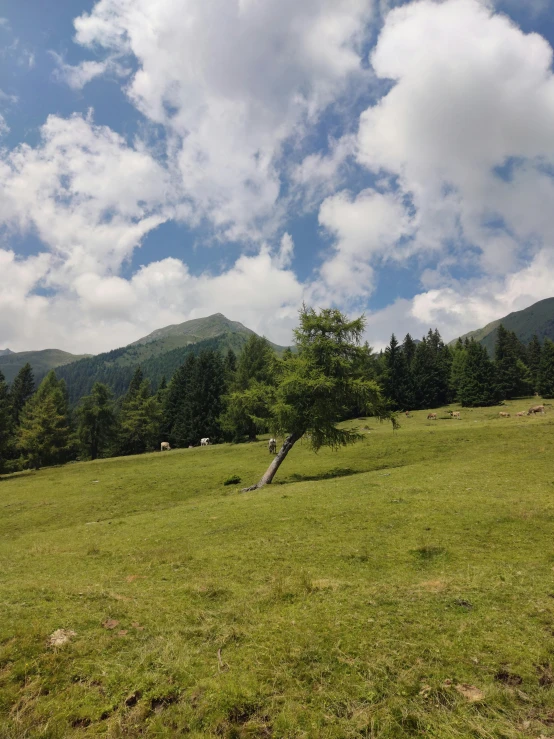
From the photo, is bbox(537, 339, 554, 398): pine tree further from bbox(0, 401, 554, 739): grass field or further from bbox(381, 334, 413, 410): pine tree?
bbox(0, 401, 554, 739): grass field

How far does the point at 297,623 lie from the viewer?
7988 mm

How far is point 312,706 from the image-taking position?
5.68 meters

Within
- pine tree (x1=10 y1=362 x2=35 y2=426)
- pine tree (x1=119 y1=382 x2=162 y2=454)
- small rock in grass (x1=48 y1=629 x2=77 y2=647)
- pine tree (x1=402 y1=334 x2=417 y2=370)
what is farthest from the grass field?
pine tree (x1=402 y1=334 x2=417 y2=370)

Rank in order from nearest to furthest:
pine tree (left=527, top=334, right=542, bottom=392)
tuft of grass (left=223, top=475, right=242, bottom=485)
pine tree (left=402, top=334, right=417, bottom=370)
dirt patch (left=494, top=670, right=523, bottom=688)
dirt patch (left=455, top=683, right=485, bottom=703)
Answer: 1. dirt patch (left=455, top=683, right=485, bottom=703)
2. dirt patch (left=494, top=670, right=523, bottom=688)
3. tuft of grass (left=223, top=475, right=242, bottom=485)
4. pine tree (left=527, top=334, right=542, bottom=392)
5. pine tree (left=402, top=334, right=417, bottom=370)

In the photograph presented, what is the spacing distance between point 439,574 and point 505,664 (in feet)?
15.0

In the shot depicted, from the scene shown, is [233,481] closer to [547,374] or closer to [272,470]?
[272,470]

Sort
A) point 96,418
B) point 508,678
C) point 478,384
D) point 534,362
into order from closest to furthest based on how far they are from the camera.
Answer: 1. point 508,678
2. point 96,418
3. point 478,384
4. point 534,362

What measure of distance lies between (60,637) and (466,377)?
318ft

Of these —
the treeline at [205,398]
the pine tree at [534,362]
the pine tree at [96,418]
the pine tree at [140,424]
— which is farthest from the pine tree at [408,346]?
the pine tree at [96,418]

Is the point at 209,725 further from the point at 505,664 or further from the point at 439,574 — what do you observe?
the point at 439,574

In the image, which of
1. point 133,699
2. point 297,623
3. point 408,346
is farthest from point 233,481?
point 408,346

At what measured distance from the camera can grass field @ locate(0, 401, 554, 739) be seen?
5.49 meters

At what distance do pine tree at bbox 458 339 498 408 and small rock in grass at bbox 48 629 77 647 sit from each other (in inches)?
3686

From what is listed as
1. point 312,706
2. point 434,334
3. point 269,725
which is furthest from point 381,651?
point 434,334
